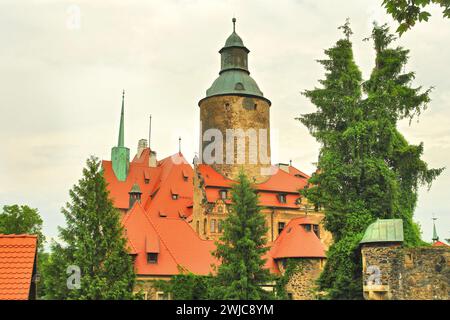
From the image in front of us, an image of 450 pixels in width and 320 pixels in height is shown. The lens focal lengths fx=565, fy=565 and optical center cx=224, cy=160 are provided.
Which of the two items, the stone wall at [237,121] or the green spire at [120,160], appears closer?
the stone wall at [237,121]

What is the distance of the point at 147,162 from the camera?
170 ft

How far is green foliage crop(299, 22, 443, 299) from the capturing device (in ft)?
71.9

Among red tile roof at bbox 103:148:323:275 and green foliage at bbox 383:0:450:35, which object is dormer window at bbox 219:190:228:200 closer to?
red tile roof at bbox 103:148:323:275

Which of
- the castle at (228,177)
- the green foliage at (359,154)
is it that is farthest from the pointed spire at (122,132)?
the green foliage at (359,154)

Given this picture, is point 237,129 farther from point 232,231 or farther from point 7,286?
point 7,286

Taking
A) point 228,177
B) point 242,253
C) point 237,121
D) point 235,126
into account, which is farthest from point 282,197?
point 242,253

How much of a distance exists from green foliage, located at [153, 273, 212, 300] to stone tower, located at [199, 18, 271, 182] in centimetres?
1536

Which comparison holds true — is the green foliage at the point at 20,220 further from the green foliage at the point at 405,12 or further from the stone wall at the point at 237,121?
the green foliage at the point at 405,12

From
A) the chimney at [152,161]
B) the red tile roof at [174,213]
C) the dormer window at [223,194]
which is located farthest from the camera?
the chimney at [152,161]

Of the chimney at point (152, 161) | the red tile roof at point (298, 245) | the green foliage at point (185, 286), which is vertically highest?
the chimney at point (152, 161)

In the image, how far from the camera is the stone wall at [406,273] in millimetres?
17531

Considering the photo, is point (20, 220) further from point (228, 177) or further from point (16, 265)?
point (16, 265)

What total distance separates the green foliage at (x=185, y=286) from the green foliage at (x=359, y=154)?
7389mm

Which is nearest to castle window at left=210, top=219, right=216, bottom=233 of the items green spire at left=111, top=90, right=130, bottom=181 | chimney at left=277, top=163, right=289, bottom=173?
chimney at left=277, top=163, right=289, bottom=173
